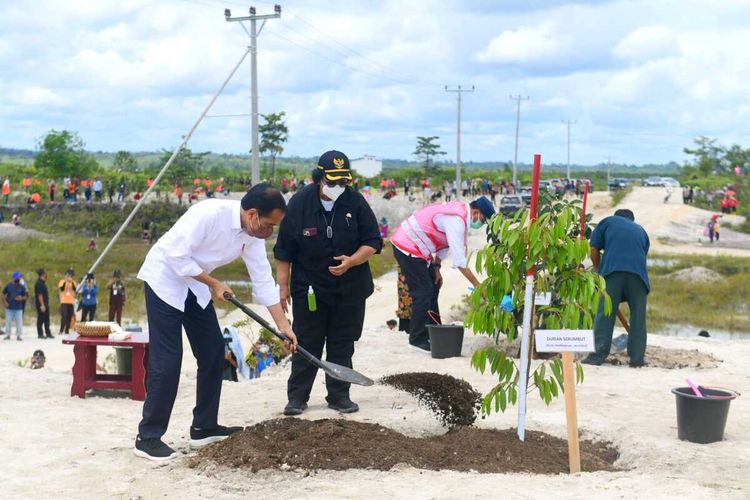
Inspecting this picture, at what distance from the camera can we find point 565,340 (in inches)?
215

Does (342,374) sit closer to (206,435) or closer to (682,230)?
(206,435)

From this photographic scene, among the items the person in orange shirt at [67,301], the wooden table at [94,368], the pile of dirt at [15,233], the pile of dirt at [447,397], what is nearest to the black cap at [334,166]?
the pile of dirt at [447,397]

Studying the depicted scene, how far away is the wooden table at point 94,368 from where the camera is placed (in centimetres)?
808

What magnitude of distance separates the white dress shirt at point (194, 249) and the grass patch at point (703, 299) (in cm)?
1446

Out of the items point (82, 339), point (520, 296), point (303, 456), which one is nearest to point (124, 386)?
point (82, 339)

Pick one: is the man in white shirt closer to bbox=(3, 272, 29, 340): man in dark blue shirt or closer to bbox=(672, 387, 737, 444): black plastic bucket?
bbox=(672, 387, 737, 444): black plastic bucket

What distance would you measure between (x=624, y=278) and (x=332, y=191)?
3934 mm

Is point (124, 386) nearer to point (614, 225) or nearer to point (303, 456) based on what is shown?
point (303, 456)

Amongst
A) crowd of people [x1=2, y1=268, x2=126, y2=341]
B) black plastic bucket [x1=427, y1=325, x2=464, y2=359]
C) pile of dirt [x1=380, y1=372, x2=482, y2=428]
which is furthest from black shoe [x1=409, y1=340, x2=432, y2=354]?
crowd of people [x1=2, y1=268, x2=126, y2=341]

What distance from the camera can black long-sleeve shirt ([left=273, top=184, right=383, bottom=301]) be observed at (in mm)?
6863

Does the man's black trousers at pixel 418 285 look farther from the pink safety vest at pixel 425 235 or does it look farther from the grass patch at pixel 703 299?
the grass patch at pixel 703 299

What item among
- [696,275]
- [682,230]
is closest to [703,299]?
[696,275]

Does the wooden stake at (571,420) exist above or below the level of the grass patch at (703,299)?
above

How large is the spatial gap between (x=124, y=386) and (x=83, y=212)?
5021 centimetres
